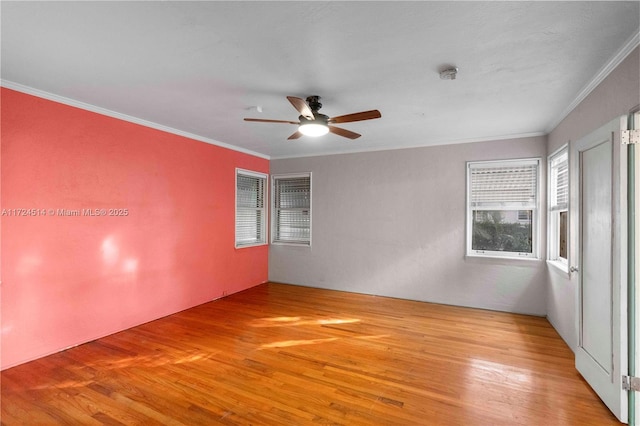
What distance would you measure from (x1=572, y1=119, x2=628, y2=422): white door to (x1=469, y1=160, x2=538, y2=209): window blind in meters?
1.78

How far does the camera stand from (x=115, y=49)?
2.07 meters

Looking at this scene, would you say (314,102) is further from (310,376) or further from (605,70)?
→ (310,376)

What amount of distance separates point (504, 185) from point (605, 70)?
2271mm

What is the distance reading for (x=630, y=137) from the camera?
6.37 feet

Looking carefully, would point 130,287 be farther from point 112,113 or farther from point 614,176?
point 614,176

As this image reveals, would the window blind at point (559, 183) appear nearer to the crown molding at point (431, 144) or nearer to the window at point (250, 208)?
the crown molding at point (431, 144)

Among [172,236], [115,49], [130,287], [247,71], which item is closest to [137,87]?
[115,49]

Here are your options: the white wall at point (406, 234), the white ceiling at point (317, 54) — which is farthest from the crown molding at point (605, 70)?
the white wall at point (406, 234)

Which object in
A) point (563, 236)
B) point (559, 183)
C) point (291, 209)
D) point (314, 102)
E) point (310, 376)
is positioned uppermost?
point (314, 102)

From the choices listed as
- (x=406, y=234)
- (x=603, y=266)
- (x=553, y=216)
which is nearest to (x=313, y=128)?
(x=603, y=266)

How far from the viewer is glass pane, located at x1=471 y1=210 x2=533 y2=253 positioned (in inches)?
167

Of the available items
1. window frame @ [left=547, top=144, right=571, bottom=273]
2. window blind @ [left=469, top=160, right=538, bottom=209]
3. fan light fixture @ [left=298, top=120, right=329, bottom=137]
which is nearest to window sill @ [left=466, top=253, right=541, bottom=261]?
window frame @ [left=547, top=144, right=571, bottom=273]

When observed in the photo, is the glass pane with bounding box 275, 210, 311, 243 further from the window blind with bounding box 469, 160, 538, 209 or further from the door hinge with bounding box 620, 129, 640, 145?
the door hinge with bounding box 620, 129, 640, 145

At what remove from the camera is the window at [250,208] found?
5469 mm
